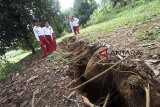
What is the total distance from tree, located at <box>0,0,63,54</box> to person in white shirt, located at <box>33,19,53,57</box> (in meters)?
2.54

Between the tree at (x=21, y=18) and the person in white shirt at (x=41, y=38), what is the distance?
2536 mm

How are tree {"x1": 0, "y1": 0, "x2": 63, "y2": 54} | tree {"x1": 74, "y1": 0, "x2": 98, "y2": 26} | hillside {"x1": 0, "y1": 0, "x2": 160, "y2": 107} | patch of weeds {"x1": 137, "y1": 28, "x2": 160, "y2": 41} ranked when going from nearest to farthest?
1. hillside {"x1": 0, "y1": 0, "x2": 160, "y2": 107}
2. patch of weeds {"x1": 137, "y1": 28, "x2": 160, "y2": 41}
3. tree {"x1": 0, "y1": 0, "x2": 63, "y2": 54}
4. tree {"x1": 74, "y1": 0, "x2": 98, "y2": 26}

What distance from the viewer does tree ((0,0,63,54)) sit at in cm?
1382

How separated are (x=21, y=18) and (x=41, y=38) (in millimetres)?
3068

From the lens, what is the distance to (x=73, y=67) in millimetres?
8875

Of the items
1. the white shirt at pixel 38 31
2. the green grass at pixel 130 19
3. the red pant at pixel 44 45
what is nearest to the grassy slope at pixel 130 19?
the green grass at pixel 130 19

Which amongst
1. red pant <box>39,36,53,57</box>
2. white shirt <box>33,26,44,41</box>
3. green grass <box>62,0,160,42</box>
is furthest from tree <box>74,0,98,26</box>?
white shirt <box>33,26,44,41</box>

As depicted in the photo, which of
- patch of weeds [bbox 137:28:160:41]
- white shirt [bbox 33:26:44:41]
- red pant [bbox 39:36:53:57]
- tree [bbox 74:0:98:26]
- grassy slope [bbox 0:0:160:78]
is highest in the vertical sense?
white shirt [bbox 33:26:44:41]

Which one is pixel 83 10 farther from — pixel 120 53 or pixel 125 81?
pixel 125 81

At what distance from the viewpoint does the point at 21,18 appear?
1421cm

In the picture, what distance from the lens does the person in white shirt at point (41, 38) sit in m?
11.5

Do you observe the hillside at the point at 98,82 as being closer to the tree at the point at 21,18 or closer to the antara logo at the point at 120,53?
the antara logo at the point at 120,53

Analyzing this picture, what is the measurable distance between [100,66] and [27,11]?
798 centimetres

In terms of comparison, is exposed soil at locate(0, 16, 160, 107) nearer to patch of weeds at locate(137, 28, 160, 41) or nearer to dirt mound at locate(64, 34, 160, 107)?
dirt mound at locate(64, 34, 160, 107)
